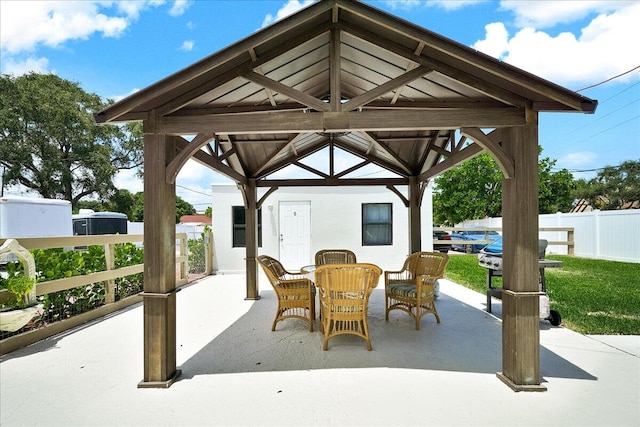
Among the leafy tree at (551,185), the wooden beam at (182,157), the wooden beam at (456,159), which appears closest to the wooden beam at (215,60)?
the wooden beam at (182,157)

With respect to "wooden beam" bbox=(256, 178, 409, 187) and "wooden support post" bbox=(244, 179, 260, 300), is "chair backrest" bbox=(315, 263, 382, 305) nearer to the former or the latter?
"wooden support post" bbox=(244, 179, 260, 300)

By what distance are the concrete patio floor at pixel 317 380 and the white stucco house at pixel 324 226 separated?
17.7 ft

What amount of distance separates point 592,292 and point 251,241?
270 inches

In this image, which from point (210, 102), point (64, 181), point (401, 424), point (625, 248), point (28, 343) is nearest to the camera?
point (401, 424)

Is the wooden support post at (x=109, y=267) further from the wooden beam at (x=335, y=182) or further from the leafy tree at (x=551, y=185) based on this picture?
the leafy tree at (x=551, y=185)

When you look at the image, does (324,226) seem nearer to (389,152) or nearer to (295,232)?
(295,232)

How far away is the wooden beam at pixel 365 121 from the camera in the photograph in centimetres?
333

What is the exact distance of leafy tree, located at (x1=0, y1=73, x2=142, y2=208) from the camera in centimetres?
1855

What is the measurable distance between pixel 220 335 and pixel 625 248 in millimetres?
14114

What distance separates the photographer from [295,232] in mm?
10852

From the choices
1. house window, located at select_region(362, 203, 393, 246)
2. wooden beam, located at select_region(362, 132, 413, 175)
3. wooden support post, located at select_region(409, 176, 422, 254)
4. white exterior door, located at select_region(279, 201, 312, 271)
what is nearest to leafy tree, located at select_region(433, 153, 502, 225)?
house window, located at select_region(362, 203, 393, 246)

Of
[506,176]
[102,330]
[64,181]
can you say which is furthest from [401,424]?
[64,181]

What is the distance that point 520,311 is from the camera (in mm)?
3256

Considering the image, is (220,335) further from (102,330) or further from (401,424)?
(401,424)
